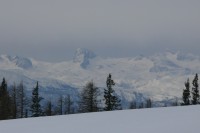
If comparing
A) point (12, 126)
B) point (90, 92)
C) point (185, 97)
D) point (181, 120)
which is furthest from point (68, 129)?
point (185, 97)

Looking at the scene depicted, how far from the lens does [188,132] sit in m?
12.2

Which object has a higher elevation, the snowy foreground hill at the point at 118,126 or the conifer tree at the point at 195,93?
the conifer tree at the point at 195,93

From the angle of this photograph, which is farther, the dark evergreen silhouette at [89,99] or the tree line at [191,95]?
the tree line at [191,95]

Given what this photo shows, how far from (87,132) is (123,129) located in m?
1.05

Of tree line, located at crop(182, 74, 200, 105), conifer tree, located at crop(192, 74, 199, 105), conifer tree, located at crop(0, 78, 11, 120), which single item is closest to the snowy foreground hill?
conifer tree, located at crop(0, 78, 11, 120)

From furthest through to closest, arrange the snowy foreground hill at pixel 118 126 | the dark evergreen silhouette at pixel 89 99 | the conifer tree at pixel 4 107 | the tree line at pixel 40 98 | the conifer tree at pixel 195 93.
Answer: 1. the conifer tree at pixel 195 93
2. the dark evergreen silhouette at pixel 89 99
3. the tree line at pixel 40 98
4. the conifer tree at pixel 4 107
5. the snowy foreground hill at pixel 118 126

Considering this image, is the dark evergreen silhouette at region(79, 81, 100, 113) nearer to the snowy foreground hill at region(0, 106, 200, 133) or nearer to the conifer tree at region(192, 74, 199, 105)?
the conifer tree at region(192, 74, 199, 105)

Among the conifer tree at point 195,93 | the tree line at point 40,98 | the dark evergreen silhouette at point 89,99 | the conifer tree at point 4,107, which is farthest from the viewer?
the conifer tree at point 195,93

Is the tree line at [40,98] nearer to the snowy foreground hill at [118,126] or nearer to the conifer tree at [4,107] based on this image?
the conifer tree at [4,107]

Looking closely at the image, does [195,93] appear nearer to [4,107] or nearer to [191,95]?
[191,95]

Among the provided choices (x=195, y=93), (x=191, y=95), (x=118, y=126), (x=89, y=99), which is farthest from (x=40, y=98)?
(x=118, y=126)

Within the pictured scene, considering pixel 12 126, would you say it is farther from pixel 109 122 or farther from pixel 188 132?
pixel 188 132

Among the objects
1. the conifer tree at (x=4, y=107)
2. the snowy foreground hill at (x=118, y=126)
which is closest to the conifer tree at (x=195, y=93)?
the conifer tree at (x=4, y=107)

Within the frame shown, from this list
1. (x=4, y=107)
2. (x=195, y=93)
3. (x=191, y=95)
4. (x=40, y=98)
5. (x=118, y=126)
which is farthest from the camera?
(x=191, y=95)
